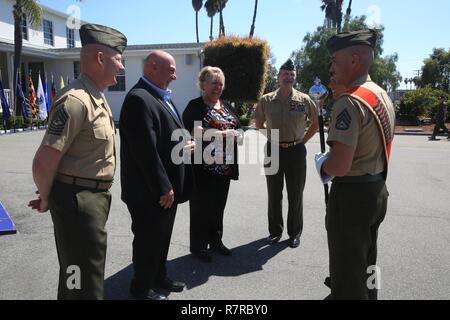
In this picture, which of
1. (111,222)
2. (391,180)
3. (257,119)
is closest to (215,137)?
(257,119)

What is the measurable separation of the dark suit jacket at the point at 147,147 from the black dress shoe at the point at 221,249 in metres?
1.24

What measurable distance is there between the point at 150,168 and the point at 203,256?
1556mm

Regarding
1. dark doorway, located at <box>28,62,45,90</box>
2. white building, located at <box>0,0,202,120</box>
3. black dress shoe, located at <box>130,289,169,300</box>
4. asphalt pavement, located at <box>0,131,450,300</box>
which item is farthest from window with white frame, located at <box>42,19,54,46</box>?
black dress shoe, located at <box>130,289,169,300</box>

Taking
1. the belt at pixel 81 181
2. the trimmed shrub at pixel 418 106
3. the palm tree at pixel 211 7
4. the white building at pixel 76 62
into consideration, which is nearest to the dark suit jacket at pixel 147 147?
the belt at pixel 81 181

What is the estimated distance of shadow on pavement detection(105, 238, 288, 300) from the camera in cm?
351

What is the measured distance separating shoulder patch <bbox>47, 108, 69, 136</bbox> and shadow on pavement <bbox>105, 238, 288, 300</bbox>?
1.66 metres

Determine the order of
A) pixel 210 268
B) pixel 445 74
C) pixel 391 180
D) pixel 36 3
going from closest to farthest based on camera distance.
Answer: pixel 210 268 → pixel 391 180 → pixel 36 3 → pixel 445 74

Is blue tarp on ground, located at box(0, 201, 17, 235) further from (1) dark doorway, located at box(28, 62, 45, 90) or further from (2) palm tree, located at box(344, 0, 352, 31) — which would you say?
(2) palm tree, located at box(344, 0, 352, 31)

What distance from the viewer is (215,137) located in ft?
13.2

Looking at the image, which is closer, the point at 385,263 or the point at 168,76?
the point at 168,76

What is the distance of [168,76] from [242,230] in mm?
2503

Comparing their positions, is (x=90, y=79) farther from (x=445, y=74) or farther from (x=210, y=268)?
(x=445, y=74)

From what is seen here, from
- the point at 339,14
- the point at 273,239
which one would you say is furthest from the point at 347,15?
the point at 273,239

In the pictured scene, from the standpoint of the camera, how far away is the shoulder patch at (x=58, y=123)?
218 centimetres
